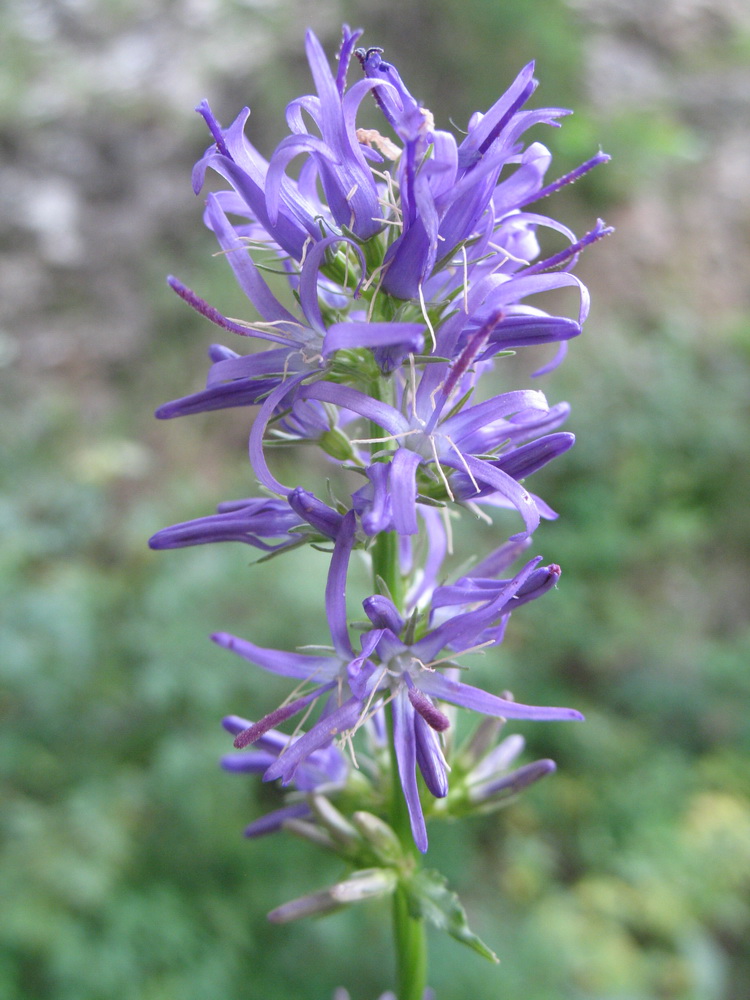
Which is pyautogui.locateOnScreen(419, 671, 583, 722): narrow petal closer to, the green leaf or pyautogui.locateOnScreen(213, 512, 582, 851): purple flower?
pyautogui.locateOnScreen(213, 512, 582, 851): purple flower

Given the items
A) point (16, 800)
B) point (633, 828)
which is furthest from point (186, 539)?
point (633, 828)

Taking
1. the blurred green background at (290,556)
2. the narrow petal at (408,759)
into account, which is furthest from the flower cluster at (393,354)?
the blurred green background at (290,556)

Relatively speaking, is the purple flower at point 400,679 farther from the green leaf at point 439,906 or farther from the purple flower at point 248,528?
the green leaf at point 439,906

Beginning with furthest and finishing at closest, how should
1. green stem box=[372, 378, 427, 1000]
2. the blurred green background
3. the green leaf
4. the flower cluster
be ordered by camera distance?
the blurred green background, green stem box=[372, 378, 427, 1000], the green leaf, the flower cluster

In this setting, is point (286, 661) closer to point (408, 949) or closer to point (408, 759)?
point (408, 759)

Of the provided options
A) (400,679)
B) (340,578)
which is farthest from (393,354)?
(400,679)

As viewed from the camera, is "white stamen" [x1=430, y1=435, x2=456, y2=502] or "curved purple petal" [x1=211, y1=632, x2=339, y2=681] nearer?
"white stamen" [x1=430, y1=435, x2=456, y2=502]

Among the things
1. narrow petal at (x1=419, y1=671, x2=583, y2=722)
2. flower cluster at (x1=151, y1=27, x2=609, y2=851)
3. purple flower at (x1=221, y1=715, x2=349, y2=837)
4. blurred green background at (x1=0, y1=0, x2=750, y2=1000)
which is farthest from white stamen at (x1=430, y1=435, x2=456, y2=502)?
blurred green background at (x1=0, y1=0, x2=750, y2=1000)
